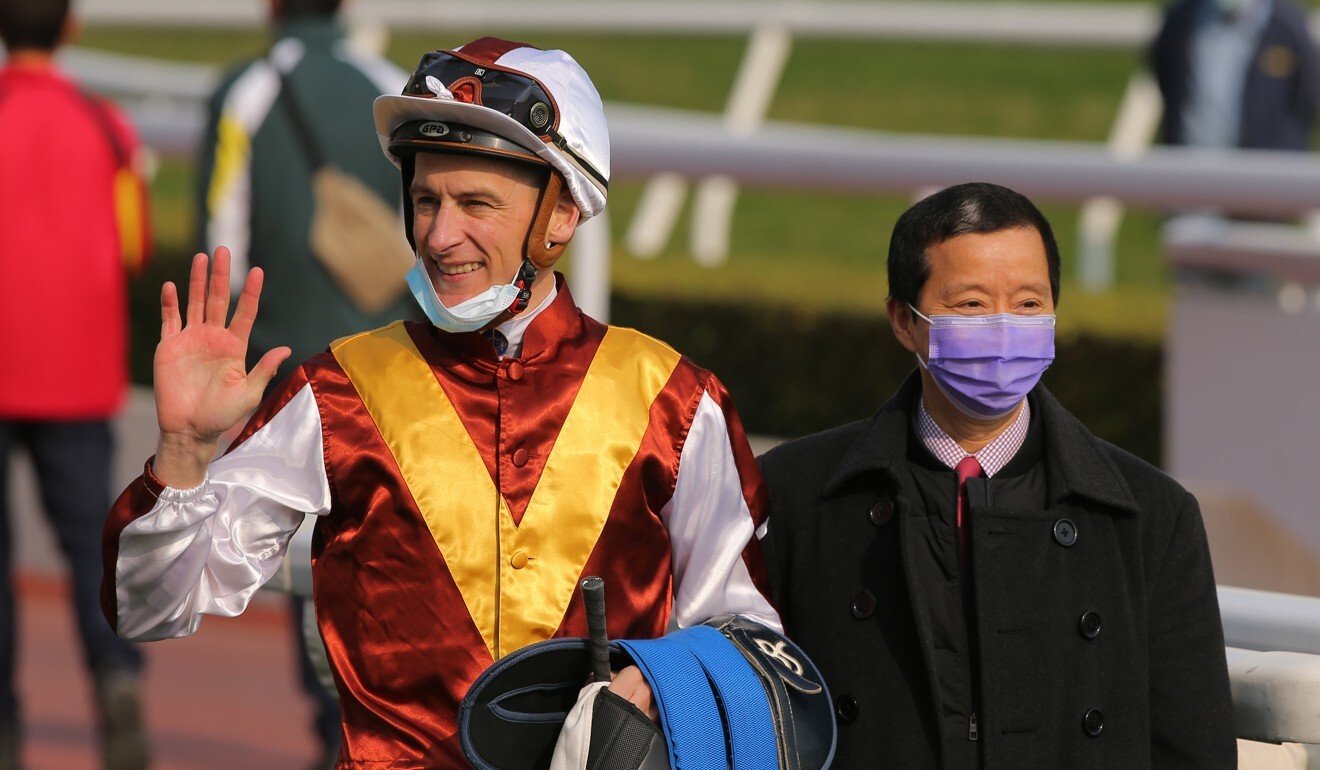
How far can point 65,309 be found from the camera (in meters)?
5.46

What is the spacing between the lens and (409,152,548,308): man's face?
2.85 meters

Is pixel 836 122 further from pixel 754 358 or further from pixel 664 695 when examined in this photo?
pixel 664 695

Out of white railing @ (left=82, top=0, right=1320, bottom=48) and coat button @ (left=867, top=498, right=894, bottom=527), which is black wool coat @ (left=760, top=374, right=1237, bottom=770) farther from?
white railing @ (left=82, top=0, right=1320, bottom=48)

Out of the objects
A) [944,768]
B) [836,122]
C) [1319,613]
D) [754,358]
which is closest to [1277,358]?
[754,358]

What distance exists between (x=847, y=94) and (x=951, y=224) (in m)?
15.9

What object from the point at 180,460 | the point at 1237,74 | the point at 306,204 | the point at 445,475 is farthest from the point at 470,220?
the point at 1237,74

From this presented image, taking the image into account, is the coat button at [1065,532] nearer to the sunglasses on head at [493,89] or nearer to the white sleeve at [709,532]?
the white sleeve at [709,532]

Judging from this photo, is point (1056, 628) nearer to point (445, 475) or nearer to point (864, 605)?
point (864, 605)

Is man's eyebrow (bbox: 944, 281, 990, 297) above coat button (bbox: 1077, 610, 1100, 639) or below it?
above

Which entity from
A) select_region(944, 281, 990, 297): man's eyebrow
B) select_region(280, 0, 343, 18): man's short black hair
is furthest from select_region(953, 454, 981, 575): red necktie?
select_region(280, 0, 343, 18): man's short black hair

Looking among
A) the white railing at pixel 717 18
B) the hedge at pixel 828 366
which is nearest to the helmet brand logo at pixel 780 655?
the hedge at pixel 828 366

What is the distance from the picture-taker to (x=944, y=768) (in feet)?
9.36

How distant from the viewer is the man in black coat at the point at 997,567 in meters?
2.87

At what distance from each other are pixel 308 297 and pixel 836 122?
12782 millimetres
